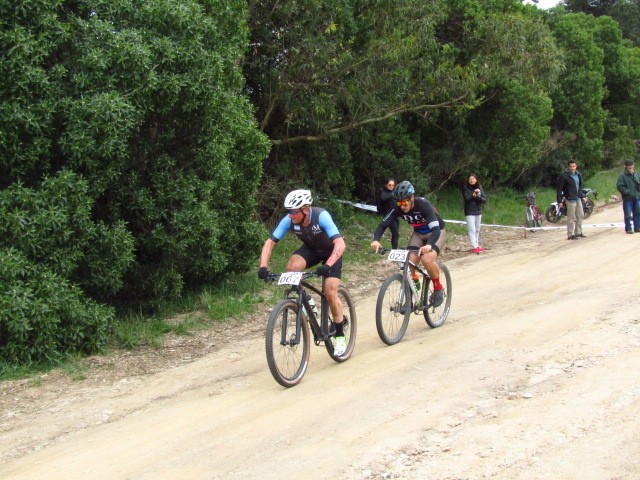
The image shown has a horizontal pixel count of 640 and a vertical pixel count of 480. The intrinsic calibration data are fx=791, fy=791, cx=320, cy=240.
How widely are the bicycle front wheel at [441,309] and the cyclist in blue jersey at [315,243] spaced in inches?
70.5

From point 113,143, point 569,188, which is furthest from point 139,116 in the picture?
point 569,188

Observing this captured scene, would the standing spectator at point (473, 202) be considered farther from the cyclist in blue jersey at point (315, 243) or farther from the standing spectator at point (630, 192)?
the cyclist in blue jersey at point (315, 243)

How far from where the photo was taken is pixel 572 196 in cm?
1856

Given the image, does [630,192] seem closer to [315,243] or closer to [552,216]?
[552,216]

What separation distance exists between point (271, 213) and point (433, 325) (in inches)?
325

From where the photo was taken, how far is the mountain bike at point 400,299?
9.45 meters

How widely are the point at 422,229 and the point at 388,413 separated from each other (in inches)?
147

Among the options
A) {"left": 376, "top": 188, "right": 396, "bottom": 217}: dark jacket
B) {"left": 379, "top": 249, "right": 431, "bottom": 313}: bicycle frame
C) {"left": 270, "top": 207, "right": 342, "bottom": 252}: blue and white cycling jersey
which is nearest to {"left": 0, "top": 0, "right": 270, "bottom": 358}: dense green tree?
{"left": 270, "top": 207, "right": 342, "bottom": 252}: blue and white cycling jersey

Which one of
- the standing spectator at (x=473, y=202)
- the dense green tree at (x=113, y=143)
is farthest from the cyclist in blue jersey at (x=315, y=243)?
the standing spectator at (x=473, y=202)

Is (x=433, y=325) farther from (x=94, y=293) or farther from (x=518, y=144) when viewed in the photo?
(x=518, y=144)

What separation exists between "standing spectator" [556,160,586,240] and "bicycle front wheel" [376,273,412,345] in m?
10.2

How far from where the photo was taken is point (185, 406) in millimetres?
8039

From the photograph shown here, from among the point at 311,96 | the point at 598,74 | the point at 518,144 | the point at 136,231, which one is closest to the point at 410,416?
the point at 136,231

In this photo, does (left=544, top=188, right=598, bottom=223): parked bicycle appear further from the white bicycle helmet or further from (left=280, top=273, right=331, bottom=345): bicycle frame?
the white bicycle helmet
